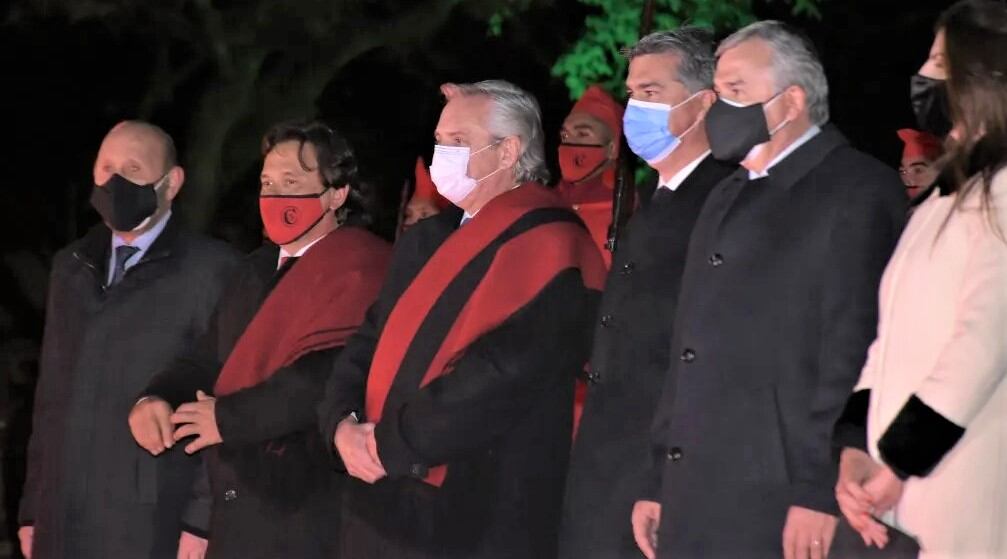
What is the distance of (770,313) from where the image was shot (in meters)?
4.20

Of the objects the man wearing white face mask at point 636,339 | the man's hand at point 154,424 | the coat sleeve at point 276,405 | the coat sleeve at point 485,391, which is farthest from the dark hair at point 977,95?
the man's hand at point 154,424

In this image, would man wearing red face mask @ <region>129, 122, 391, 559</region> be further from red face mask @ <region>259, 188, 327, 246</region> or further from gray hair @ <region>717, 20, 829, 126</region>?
gray hair @ <region>717, 20, 829, 126</region>

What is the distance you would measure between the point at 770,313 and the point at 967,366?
65 centimetres

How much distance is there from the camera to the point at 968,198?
379cm

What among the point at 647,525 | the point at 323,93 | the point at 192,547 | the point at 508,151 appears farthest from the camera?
the point at 323,93

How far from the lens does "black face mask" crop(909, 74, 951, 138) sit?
156 inches

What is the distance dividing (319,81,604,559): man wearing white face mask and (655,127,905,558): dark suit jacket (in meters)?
0.55

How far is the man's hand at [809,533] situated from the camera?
400 centimetres

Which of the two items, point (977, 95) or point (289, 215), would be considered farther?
point (289, 215)

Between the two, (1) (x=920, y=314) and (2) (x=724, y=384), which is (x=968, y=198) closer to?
(1) (x=920, y=314)

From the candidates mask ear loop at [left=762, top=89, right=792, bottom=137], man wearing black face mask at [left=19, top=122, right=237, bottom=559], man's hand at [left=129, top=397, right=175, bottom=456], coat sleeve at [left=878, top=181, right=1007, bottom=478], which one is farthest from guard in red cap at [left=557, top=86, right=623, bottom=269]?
coat sleeve at [left=878, top=181, right=1007, bottom=478]

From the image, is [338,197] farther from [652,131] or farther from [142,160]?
[652,131]

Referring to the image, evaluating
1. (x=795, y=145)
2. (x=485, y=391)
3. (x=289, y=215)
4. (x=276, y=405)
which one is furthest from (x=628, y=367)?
(x=289, y=215)

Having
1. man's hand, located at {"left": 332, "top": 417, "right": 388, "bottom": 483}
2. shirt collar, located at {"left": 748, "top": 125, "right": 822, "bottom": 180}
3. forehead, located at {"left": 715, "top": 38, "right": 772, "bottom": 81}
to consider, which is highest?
forehead, located at {"left": 715, "top": 38, "right": 772, "bottom": 81}
